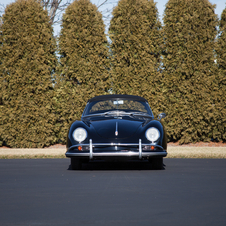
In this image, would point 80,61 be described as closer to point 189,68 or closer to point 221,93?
point 189,68

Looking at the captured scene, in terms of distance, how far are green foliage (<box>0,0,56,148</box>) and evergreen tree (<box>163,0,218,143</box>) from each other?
200 inches

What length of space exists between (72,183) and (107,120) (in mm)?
2199

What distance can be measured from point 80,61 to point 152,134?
895 centimetres

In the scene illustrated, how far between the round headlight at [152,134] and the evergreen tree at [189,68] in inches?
317

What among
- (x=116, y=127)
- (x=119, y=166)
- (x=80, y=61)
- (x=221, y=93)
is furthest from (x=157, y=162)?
(x=80, y=61)

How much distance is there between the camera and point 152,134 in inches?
293

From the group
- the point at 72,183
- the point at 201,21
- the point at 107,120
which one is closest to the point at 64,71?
the point at 201,21

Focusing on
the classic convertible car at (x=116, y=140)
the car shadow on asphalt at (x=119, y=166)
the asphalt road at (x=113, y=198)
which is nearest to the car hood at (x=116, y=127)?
the classic convertible car at (x=116, y=140)

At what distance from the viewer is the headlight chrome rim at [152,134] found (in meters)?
7.39

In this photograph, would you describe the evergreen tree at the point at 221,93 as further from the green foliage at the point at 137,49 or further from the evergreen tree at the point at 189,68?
the green foliage at the point at 137,49

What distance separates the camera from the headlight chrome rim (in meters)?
7.39

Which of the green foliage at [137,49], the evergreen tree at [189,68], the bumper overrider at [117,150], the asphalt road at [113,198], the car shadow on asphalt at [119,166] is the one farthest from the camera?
the green foliage at [137,49]

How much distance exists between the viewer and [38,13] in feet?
53.0

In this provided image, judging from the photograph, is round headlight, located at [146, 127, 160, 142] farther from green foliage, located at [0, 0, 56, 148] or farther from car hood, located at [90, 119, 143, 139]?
green foliage, located at [0, 0, 56, 148]
